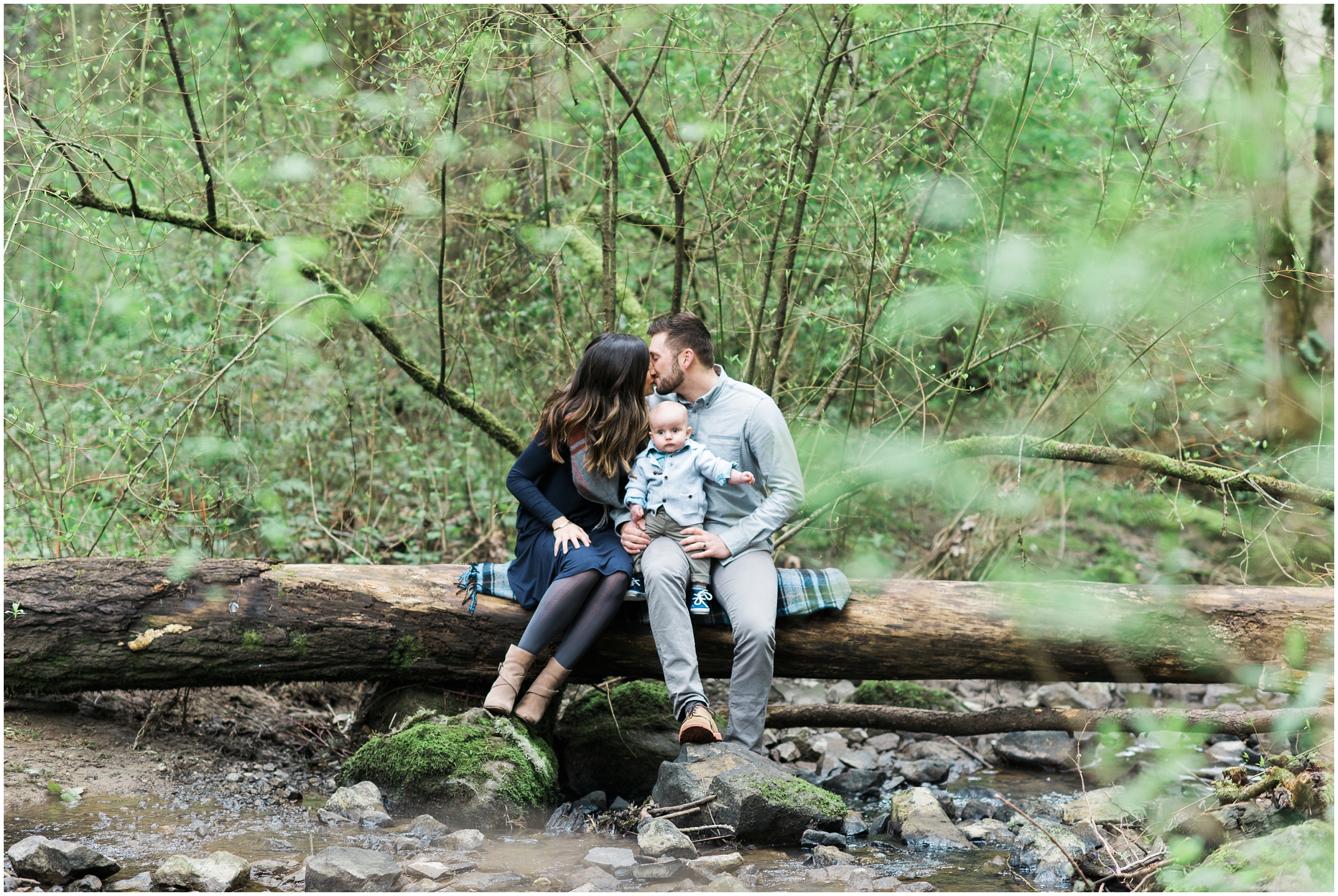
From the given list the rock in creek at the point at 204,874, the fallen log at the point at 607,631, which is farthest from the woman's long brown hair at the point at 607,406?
the rock in creek at the point at 204,874

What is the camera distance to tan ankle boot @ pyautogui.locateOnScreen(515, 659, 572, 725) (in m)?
4.02

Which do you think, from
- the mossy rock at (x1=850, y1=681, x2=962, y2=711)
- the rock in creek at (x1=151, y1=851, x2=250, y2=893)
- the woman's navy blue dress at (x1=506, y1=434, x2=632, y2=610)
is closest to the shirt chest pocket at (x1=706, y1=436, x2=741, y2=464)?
the woman's navy blue dress at (x1=506, y1=434, x2=632, y2=610)

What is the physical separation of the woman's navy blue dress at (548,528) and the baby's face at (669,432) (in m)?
0.29

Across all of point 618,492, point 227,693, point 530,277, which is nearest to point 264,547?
point 227,693

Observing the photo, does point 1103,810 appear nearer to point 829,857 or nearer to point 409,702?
point 829,857

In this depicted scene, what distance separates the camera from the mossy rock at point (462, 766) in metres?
3.73

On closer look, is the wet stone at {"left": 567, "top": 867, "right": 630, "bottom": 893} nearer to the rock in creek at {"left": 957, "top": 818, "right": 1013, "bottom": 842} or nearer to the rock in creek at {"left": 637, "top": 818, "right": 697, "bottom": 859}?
the rock in creek at {"left": 637, "top": 818, "right": 697, "bottom": 859}

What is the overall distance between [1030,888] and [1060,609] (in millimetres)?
1352

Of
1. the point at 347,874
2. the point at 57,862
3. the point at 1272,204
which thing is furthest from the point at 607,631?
the point at 1272,204

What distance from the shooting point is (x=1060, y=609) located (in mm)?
4266

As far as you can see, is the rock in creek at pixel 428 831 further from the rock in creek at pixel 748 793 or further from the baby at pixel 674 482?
the baby at pixel 674 482

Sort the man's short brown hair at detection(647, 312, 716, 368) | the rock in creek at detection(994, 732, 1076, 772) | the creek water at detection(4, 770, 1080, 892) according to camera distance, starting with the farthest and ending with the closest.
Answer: the rock in creek at detection(994, 732, 1076, 772) < the man's short brown hair at detection(647, 312, 716, 368) < the creek water at detection(4, 770, 1080, 892)

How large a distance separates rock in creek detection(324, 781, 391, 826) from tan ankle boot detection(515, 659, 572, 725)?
0.61 meters

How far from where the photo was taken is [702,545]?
401 cm
